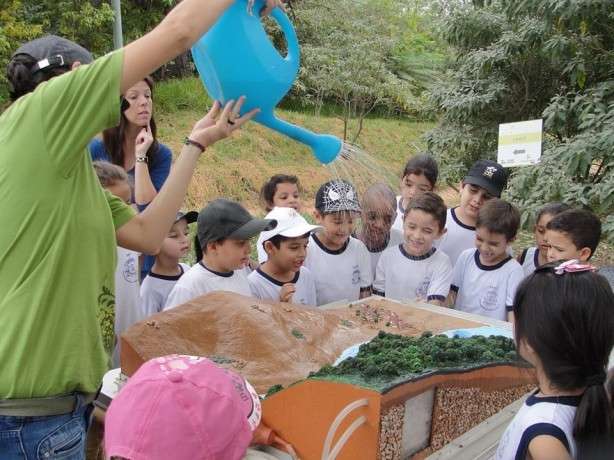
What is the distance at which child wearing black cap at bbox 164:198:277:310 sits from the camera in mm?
2094

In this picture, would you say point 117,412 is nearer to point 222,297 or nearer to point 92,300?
point 92,300

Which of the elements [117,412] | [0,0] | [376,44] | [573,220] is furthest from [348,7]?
[117,412]

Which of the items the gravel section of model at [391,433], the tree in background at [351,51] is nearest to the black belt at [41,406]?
the gravel section of model at [391,433]

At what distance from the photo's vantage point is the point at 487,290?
8.28 ft

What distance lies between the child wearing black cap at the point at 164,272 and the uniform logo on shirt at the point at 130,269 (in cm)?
17

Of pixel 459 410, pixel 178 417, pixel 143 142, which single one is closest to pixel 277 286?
pixel 143 142

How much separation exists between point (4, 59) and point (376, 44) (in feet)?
21.0

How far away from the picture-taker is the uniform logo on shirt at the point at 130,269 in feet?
6.95

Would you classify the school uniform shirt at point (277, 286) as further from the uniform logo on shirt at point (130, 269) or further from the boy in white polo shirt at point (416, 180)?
the boy in white polo shirt at point (416, 180)

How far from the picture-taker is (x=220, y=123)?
133 centimetres

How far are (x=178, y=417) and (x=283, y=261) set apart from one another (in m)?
1.53

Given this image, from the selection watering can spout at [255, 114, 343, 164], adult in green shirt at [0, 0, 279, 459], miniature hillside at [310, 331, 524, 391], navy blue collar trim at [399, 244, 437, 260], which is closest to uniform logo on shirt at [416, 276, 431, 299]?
navy blue collar trim at [399, 244, 437, 260]

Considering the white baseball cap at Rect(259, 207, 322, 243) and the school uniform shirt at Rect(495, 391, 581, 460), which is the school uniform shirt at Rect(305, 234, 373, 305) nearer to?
the white baseball cap at Rect(259, 207, 322, 243)

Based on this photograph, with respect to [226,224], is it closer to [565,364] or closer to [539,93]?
[565,364]
